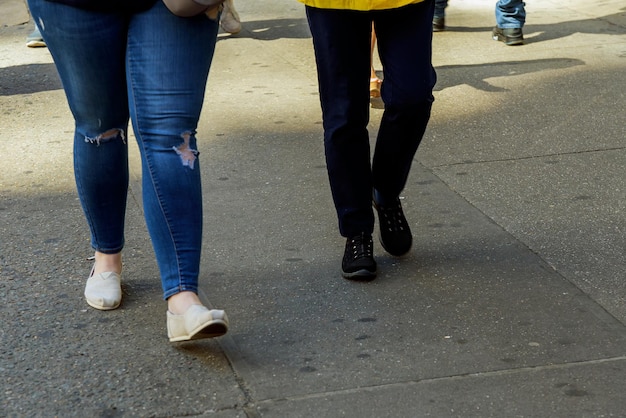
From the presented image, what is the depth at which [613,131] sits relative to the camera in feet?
18.9

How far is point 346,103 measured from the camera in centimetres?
368

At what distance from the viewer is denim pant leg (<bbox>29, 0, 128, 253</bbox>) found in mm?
3143

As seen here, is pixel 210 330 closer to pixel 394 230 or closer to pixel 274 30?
pixel 394 230

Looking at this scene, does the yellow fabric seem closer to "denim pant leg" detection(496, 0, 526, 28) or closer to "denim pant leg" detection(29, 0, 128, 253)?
"denim pant leg" detection(29, 0, 128, 253)

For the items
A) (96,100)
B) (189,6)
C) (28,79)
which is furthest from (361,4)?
(28,79)

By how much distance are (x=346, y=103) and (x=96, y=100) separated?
878 millimetres

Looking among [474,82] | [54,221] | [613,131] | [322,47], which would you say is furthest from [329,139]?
[474,82]

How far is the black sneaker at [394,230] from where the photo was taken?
4031 mm

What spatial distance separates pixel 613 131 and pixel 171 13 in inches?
134

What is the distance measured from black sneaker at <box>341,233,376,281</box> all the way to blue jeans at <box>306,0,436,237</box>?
33mm

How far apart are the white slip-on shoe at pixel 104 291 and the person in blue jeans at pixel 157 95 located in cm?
40

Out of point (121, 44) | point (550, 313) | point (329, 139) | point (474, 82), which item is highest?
point (121, 44)

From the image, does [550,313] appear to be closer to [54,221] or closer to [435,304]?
[435,304]

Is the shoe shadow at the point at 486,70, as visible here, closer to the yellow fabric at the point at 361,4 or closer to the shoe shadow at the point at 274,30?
the shoe shadow at the point at 274,30
